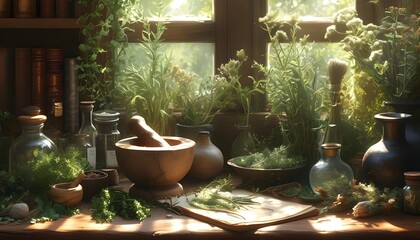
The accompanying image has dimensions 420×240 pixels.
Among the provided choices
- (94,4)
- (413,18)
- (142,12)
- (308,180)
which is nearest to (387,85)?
(413,18)

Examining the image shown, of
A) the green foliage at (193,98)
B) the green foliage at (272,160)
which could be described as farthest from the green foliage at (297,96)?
the green foliage at (193,98)

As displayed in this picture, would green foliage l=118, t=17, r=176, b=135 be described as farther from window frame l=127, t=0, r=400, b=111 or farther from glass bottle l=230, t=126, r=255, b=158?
glass bottle l=230, t=126, r=255, b=158

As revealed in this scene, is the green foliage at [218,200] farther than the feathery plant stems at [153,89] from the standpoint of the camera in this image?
No

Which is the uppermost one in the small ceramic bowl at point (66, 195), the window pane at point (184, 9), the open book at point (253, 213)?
the window pane at point (184, 9)

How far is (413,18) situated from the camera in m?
2.58

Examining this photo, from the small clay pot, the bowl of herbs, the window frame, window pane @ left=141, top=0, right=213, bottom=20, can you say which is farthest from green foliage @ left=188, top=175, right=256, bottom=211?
window pane @ left=141, top=0, right=213, bottom=20

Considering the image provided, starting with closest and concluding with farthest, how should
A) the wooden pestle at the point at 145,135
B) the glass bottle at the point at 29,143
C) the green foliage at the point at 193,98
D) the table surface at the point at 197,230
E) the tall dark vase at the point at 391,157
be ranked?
the table surface at the point at 197,230
the tall dark vase at the point at 391,157
the wooden pestle at the point at 145,135
the glass bottle at the point at 29,143
the green foliage at the point at 193,98

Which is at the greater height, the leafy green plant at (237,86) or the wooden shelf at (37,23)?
the wooden shelf at (37,23)

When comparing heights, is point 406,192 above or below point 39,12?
below

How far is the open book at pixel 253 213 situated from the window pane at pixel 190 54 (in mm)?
765

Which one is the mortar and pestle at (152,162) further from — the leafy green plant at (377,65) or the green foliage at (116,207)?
the leafy green plant at (377,65)

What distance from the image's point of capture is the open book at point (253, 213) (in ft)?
7.23

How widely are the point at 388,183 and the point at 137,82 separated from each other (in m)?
1.07

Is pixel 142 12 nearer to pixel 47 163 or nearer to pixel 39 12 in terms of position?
pixel 39 12
